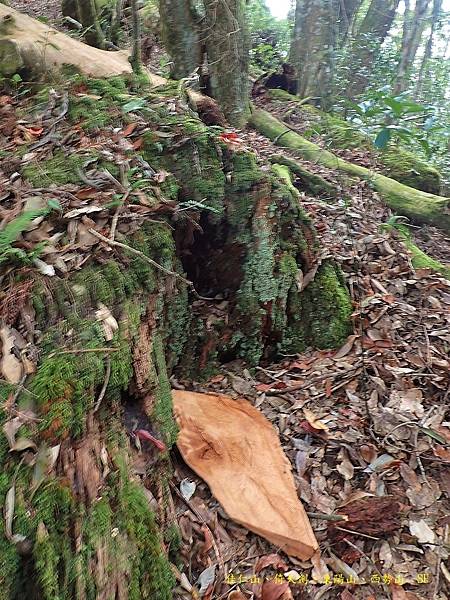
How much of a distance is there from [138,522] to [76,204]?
1.59 meters

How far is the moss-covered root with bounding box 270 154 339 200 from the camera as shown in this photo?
543cm

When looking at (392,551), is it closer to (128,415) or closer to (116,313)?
(128,415)

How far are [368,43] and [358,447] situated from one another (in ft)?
30.8

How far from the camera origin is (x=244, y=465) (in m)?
2.60

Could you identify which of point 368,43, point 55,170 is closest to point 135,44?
point 55,170

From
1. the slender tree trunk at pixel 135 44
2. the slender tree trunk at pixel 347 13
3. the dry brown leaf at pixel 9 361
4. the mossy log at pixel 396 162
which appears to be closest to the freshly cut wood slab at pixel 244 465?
the dry brown leaf at pixel 9 361

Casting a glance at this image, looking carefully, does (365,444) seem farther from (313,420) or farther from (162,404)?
(162,404)

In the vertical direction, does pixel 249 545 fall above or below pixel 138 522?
below

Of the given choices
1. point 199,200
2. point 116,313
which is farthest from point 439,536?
point 199,200

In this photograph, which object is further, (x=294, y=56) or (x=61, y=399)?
(x=294, y=56)

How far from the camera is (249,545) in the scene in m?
2.36

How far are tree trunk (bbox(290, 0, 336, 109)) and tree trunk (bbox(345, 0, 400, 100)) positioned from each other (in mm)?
638

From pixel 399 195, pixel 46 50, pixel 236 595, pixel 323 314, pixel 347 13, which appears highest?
pixel 347 13

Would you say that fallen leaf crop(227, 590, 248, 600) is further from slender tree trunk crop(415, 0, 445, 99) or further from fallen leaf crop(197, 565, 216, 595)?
slender tree trunk crop(415, 0, 445, 99)
